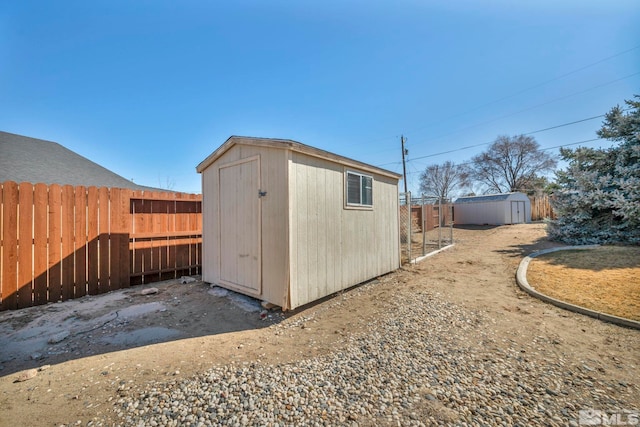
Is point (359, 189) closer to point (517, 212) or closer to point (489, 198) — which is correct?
point (489, 198)

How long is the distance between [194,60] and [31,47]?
3.44m

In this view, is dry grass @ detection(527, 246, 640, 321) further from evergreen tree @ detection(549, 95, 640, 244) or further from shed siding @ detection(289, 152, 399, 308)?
shed siding @ detection(289, 152, 399, 308)

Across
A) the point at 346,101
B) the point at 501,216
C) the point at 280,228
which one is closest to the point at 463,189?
the point at 501,216

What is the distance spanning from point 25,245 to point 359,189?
5539mm

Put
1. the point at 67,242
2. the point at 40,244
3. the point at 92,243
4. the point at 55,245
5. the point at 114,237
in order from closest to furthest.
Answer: the point at 40,244, the point at 55,245, the point at 67,242, the point at 92,243, the point at 114,237

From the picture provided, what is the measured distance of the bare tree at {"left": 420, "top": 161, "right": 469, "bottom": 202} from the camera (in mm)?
29877

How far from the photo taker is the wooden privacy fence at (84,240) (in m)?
3.63

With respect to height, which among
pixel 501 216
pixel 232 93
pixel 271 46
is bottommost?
pixel 501 216

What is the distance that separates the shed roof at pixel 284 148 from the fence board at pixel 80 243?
1.95m

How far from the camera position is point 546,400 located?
5.93ft

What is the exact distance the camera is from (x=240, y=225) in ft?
13.7

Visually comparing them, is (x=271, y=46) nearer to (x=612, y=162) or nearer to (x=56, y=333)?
(x=56, y=333)

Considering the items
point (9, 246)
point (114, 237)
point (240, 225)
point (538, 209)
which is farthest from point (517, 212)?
point (9, 246)

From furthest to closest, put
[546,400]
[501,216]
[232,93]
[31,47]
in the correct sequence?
[501,216] < [232,93] < [31,47] < [546,400]
